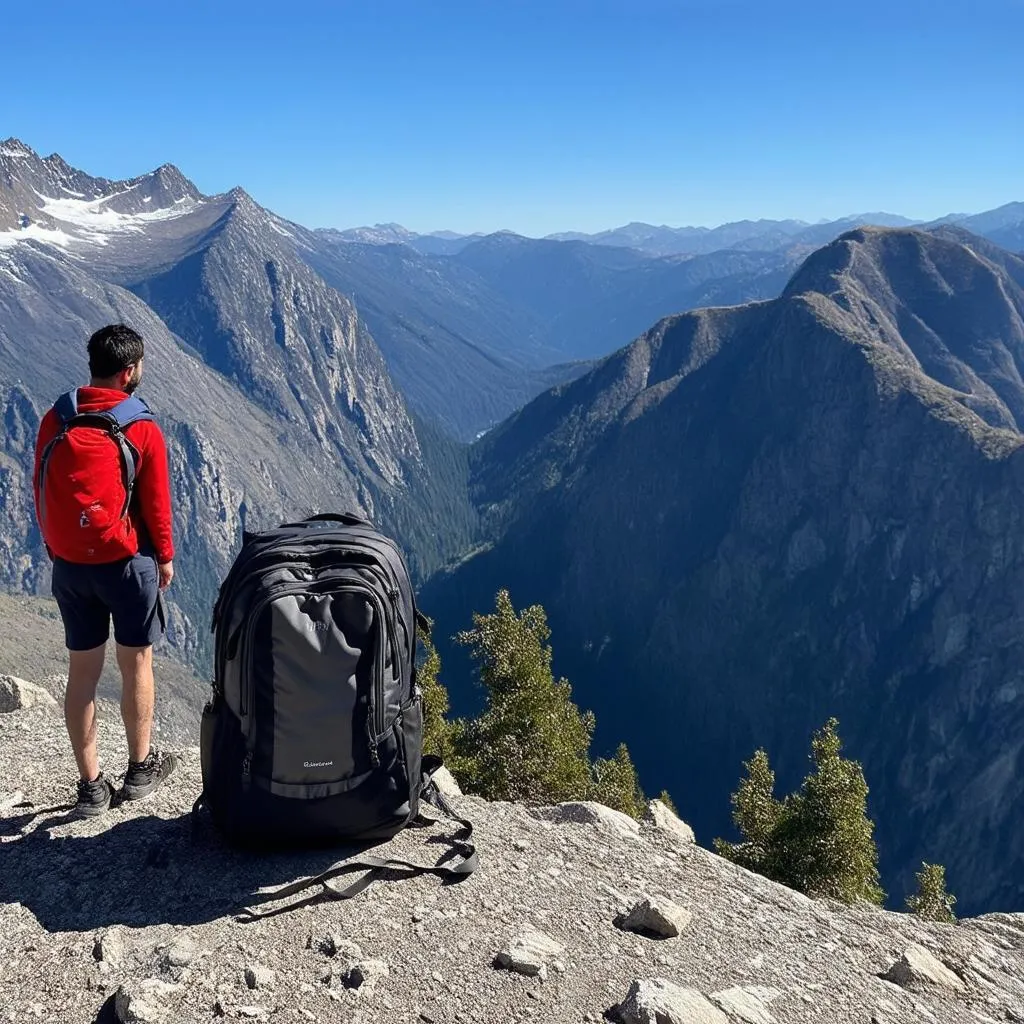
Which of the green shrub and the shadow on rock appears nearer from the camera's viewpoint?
the shadow on rock

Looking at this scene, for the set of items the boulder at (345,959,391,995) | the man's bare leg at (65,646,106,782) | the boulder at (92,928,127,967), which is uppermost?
the man's bare leg at (65,646,106,782)

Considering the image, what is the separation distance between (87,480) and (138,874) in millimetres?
3635

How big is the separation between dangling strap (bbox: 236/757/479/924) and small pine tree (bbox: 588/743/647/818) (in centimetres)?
1372

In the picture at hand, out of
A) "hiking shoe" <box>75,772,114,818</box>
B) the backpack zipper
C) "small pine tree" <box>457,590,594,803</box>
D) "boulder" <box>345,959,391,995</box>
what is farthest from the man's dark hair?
"small pine tree" <box>457,590,594,803</box>

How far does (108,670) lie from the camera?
15262 centimetres

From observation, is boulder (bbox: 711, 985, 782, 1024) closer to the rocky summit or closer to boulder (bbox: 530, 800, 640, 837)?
the rocky summit

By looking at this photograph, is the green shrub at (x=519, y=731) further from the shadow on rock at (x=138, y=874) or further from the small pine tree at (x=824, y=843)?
the shadow on rock at (x=138, y=874)

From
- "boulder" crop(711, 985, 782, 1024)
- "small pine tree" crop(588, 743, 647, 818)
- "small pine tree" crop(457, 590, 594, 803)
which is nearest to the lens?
"boulder" crop(711, 985, 782, 1024)

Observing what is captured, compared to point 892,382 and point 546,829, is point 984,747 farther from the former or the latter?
point 546,829

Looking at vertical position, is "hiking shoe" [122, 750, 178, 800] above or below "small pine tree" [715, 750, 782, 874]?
above

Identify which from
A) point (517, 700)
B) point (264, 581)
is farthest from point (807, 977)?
point (517, 700)

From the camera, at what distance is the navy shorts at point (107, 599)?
821 centimetres

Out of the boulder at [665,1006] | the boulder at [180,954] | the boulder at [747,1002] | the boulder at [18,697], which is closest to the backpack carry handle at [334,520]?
the boulder at [180,954]

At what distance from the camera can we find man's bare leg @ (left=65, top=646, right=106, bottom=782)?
8.50 metres
